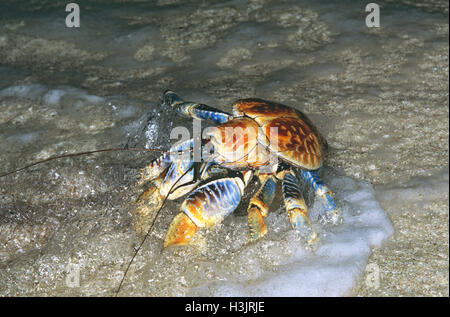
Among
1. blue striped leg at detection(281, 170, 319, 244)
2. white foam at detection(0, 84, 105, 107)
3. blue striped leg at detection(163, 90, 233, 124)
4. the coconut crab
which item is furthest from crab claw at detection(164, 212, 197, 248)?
white foam at detection(0, 84, 105, 107)

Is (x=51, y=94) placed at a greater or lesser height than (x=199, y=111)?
lesser

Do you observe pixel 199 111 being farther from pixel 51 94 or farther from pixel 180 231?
pixel 51 94

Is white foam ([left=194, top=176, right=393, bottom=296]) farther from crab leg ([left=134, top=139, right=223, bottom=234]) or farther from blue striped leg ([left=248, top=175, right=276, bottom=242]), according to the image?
crab leg ([left=134, top=139, right=223, bottom=234])

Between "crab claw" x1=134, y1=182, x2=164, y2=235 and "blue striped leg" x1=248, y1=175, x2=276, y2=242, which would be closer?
"blue striped leg" x1=248, y1=175, x2=276, y2=242

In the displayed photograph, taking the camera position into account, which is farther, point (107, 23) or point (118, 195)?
point (107, 23)

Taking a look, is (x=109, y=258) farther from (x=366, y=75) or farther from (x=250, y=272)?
(x=366, y=75)

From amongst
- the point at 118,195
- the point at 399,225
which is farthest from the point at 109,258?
the point at 399,225

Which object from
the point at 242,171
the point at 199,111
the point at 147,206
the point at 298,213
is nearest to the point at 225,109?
the point at 199,111
